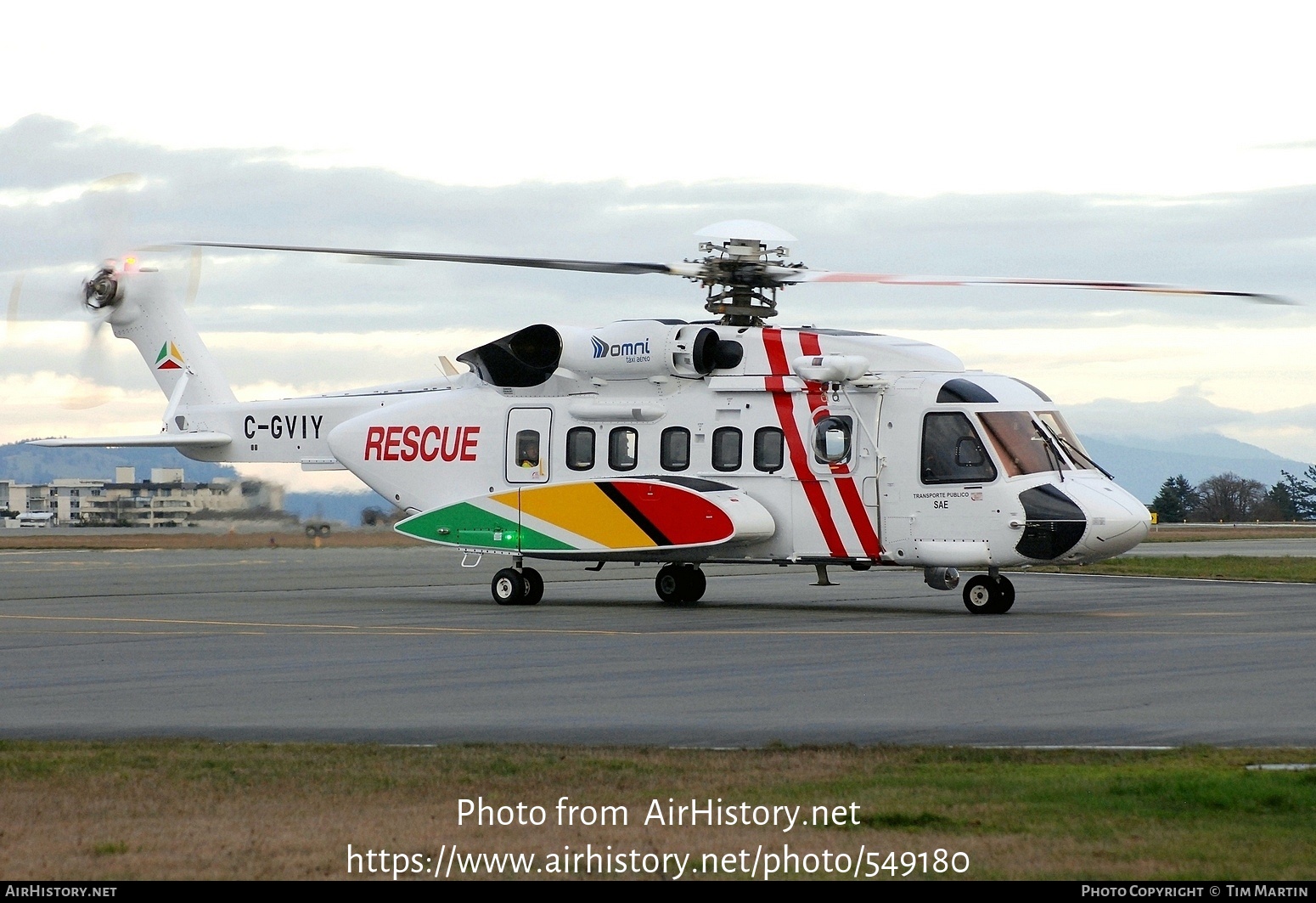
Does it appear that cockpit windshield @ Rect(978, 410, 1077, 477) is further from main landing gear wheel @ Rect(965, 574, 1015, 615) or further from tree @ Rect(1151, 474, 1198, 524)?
tree @ Rect(1151, 474, 1198, 524)

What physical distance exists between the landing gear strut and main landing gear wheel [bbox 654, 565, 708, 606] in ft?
6.52

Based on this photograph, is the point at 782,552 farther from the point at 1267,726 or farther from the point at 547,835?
the point at 547,835

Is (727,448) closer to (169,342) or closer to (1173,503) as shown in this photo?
(169,342)

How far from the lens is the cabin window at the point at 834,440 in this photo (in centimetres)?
2486

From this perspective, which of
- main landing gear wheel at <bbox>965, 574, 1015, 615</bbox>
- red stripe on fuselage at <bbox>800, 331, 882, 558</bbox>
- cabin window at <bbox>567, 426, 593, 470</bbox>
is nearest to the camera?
main landing gear wheel at <bbox>965, 574, 1015, 615</bbox>

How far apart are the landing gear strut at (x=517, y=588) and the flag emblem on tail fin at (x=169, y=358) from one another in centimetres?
1044

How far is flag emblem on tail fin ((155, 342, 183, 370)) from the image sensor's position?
112 feet

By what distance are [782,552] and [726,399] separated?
2481 mm

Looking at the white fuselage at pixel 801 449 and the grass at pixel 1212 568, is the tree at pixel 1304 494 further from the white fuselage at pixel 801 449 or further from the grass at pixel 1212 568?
the white fuselage at pixel 801 449

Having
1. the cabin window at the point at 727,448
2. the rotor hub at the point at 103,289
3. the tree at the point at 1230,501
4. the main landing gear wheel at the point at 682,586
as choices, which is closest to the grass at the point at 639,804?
the cabin window at the point at 727,448

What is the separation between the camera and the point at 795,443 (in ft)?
83.0

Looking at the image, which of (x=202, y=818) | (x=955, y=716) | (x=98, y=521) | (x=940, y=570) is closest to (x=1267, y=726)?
(x=955, y=716)

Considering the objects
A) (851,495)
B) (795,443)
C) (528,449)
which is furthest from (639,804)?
(528,449)

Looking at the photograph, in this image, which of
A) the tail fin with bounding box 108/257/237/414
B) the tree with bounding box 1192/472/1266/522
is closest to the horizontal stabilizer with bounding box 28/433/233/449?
the tail fin with bounding box 108/257/237/414
